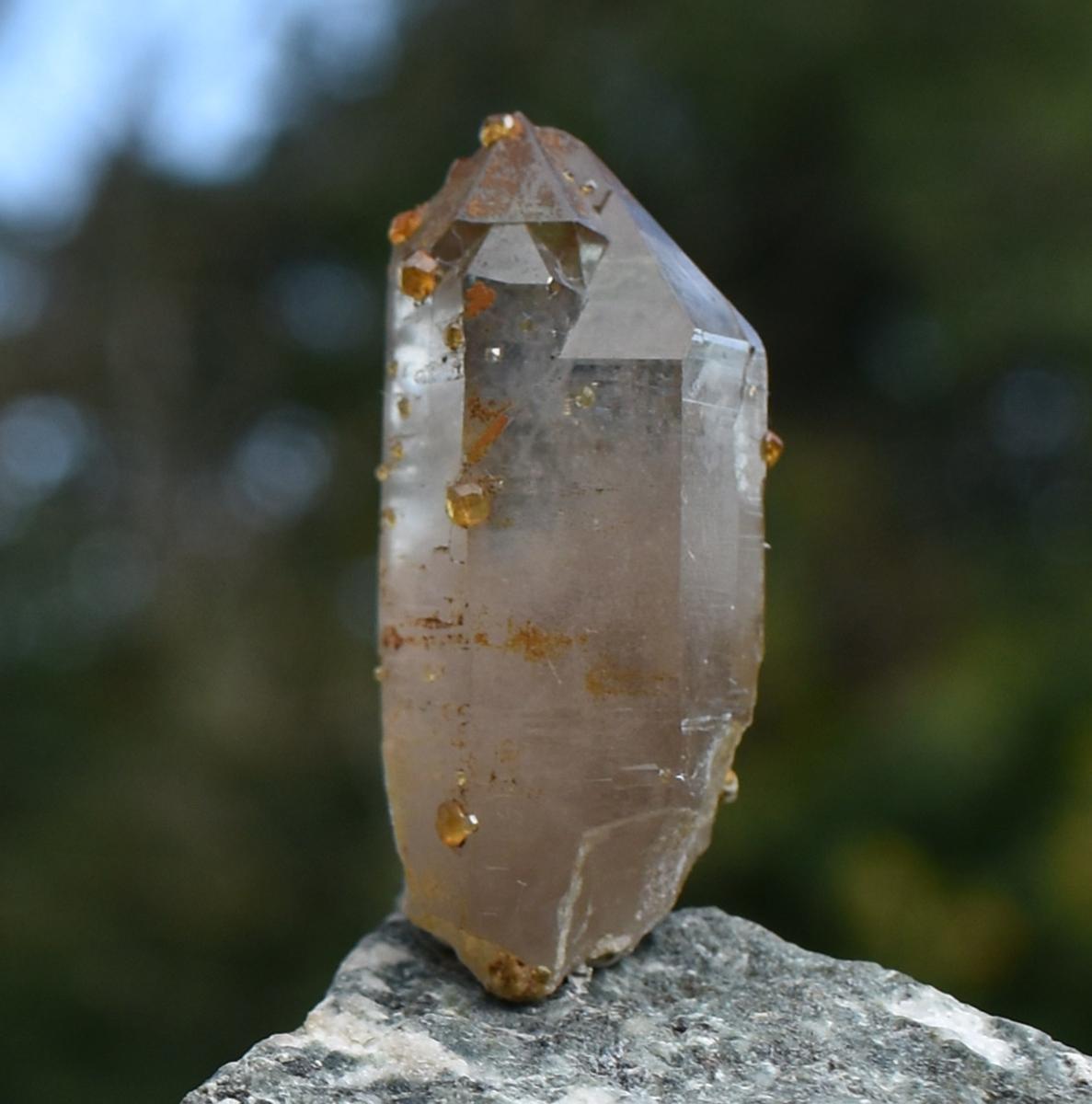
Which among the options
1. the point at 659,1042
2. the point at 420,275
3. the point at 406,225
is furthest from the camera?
the point at 406,225

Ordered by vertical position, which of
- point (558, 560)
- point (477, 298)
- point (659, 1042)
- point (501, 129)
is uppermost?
point (501, 129)

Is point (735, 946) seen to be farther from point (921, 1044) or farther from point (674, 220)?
point (674, 220)

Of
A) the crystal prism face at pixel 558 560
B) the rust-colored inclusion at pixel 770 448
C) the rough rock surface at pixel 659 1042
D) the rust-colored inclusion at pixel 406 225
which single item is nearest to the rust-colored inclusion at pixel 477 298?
the crystal prism face at pixel 558 560

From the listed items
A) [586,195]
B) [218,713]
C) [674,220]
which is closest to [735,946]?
[586,195]

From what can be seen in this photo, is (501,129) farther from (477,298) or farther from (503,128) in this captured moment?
(477,298)

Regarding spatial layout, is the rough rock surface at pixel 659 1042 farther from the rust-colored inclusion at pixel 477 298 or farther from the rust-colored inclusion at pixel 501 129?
the rust-colored inclusion at pixel 501 129

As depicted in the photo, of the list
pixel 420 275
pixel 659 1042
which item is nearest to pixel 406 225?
pixel 420 275

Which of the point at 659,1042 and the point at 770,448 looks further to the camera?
the point at 770,448
